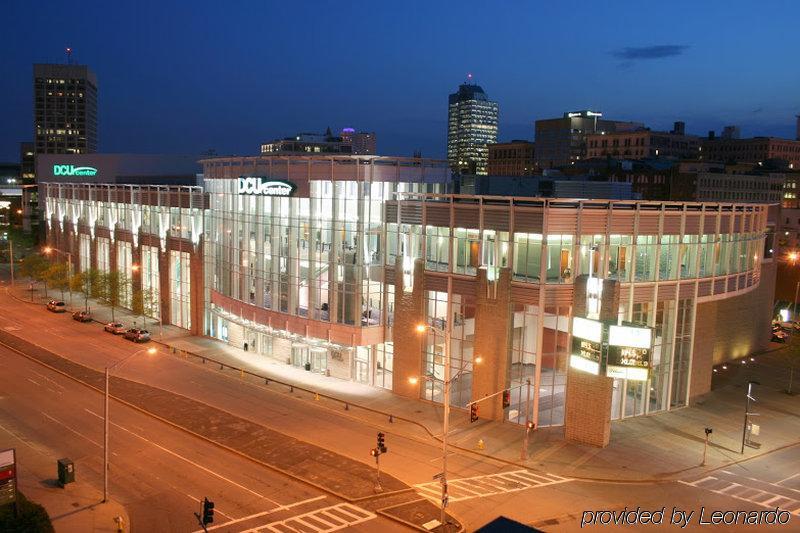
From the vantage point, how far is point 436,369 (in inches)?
1945

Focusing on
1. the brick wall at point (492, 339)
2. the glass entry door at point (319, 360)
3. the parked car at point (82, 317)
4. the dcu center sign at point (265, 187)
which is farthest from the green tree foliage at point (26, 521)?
the parked car at point (82, 317)

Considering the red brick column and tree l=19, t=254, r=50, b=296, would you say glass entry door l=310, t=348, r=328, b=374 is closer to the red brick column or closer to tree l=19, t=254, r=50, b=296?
the red brick column

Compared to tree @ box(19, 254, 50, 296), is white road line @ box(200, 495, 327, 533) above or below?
below

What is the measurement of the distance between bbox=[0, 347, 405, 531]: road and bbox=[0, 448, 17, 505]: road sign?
514 cm

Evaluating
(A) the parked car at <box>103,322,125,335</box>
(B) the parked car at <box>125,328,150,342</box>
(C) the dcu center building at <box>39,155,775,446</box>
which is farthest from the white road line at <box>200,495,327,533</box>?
(A) the parked car at <box>103,322,125,335</box>

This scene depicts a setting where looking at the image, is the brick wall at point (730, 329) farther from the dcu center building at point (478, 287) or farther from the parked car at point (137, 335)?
the parked car at point (137, 335)

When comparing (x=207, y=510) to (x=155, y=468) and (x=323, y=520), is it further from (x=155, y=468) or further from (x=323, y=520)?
(x=155, y=468)

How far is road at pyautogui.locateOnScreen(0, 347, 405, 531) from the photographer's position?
32188mm

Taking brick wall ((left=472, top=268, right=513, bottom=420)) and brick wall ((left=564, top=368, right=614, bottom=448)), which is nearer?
brick wall ((left=564, top=368, right=614, bottom=448))

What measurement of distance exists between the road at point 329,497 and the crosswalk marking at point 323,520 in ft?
1.24

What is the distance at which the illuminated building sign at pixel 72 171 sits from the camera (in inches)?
4553

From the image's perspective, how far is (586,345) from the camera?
4134 centimetres

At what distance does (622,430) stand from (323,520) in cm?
2163

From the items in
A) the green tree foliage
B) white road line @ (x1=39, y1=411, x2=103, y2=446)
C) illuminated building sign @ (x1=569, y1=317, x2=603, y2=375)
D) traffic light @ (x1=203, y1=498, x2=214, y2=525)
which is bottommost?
white road line @ (x1=39, y1=411, x2=103, y2=446)
